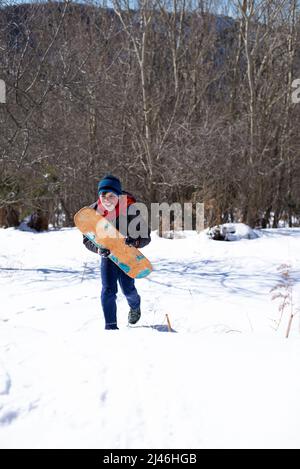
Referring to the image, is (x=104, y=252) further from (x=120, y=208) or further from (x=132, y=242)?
(x=120, y=208)

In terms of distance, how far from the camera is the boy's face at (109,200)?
3148 mm

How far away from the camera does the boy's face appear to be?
3.15 meters

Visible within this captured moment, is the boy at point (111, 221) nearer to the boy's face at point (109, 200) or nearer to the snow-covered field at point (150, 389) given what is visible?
the boy's face at point (109, 200)

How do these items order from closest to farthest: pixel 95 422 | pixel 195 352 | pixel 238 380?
1. pixel 95 422
2. pixel 238 380
3. pixel 195 352

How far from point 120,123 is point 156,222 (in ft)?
13.2

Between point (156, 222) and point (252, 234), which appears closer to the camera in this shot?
point (252, 234)

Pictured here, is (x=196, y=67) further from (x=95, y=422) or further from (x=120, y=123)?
(x=95, y=422)

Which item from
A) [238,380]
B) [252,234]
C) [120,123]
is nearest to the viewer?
[238,380]

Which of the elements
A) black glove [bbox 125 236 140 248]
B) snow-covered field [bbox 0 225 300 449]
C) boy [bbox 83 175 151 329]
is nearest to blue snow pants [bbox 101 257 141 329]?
boy [bbox 83 175 151 329]

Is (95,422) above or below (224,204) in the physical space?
below

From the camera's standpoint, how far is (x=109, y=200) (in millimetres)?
3160
